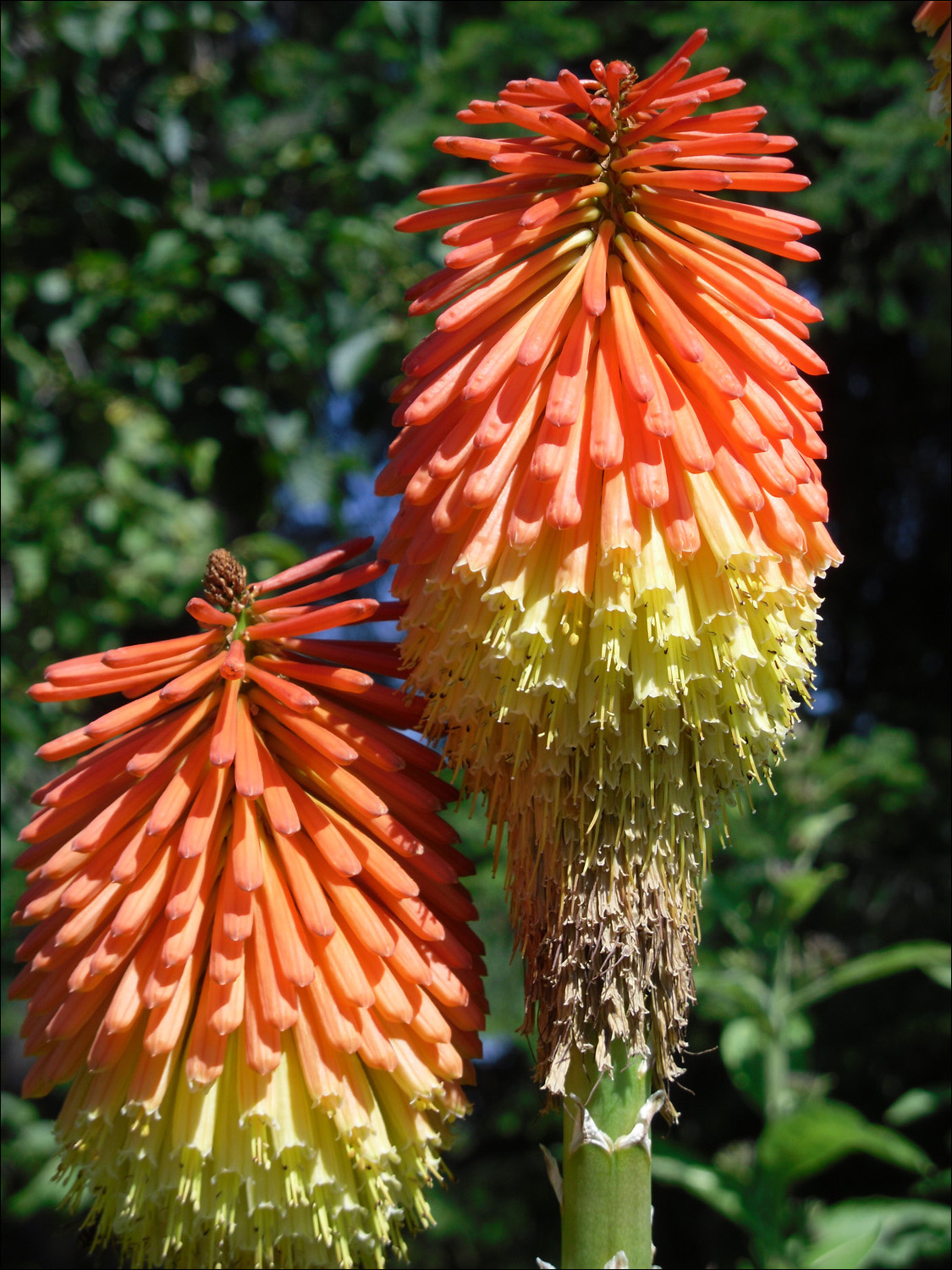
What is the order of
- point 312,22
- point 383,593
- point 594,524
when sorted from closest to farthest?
point 594,524, point 312,22, point 383,593

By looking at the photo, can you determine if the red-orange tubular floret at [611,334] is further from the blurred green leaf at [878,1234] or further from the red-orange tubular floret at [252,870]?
the blurred green leaf at [878,1234]

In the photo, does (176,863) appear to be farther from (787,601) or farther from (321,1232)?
(787,601)

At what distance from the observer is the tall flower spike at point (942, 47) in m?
1.57

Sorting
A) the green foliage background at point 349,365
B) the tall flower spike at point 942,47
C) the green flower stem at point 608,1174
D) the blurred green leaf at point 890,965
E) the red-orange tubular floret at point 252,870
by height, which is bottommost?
the green flower stem at point 608,1174

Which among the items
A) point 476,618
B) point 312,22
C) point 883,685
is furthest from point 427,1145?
point 312,22

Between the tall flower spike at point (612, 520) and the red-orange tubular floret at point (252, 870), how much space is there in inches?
4.4

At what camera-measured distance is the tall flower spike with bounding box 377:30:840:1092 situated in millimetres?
1109

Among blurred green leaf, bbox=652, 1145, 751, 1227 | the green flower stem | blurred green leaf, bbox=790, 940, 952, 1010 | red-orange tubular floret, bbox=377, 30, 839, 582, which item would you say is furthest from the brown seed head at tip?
blurred green leaf, bbox=652, 1145, 751, 1227

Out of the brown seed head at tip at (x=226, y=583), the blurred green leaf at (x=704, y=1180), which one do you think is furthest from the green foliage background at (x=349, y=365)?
the brown seed head at tip at (x=226, y=583)

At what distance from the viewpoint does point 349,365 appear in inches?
149

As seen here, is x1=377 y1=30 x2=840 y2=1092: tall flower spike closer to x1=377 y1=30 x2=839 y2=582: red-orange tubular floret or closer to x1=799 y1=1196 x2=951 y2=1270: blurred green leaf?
x1=377 y1=30 x2=839 y2=582: red-orange tubular floret

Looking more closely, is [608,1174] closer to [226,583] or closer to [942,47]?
[226,583]

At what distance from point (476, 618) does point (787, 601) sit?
1.10ft

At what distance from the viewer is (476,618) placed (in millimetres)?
1134
